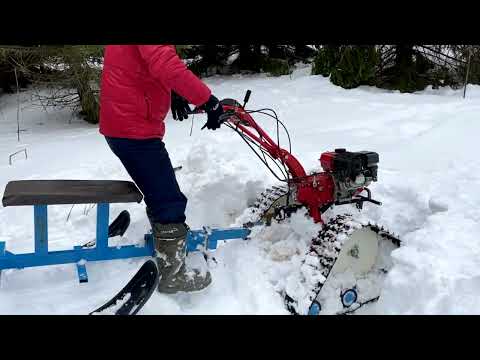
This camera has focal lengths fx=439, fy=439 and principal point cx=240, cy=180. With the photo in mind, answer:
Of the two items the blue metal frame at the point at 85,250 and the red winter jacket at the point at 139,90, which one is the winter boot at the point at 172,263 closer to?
the blue metal frame at the point at 85,250

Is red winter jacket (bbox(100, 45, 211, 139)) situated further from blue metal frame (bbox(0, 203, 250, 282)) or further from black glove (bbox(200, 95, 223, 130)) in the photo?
→ blue metal frame (bbox(0, 203, 250, 282))

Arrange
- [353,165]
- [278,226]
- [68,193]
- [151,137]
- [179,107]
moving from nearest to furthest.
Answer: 1. [68,193]
2. [151,137]
3. [353,165]
4. [179,107]
5. [278,226]

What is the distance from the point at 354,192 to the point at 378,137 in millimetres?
2788

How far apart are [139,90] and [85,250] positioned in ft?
3.40

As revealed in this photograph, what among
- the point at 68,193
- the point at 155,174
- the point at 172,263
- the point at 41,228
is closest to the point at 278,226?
the point at 172,263

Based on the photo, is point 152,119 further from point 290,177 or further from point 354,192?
point 354,192

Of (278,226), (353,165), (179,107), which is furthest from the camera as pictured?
(278,226)

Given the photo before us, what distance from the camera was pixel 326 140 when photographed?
5.62 metres

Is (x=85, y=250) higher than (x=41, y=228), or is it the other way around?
(x=41, y=228)

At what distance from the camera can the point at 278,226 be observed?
10.9 ft

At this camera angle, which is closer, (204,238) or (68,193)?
(68,193)

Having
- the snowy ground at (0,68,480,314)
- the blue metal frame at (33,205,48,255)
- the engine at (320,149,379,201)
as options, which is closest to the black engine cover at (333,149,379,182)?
the engine at (320,149,379,201)

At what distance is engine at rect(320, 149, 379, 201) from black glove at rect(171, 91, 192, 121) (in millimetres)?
1048

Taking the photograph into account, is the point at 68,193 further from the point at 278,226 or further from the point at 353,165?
the point at 353,165
